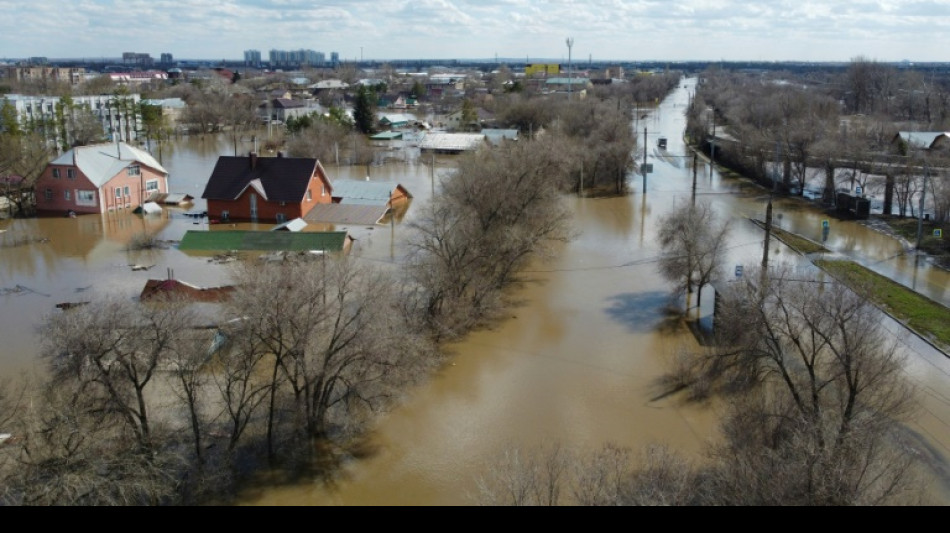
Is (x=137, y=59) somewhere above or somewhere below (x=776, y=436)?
above

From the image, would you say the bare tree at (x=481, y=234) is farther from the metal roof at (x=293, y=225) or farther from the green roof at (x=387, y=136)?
the green roof at (x=387, y=136)

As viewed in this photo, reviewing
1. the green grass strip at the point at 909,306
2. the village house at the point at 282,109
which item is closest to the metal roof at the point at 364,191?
the green grass strip at the point at 909,306

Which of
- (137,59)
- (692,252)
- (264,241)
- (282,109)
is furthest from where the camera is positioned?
(137,59)

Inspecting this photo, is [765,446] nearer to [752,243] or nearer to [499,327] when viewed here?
[499,327]

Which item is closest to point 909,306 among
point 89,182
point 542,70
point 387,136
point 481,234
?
point 481,234

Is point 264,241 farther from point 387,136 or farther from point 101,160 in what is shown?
point 387,136
